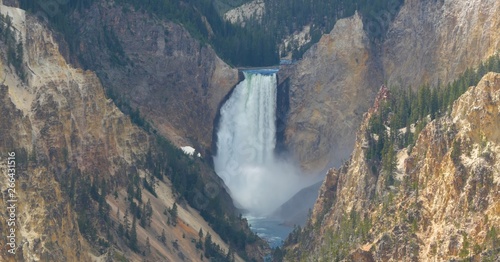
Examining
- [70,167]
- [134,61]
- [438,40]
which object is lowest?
[70,167]

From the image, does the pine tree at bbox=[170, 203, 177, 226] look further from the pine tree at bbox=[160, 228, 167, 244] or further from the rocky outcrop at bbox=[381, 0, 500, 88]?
the rocky outcrop at bbox=[381, 0, 500, 88]

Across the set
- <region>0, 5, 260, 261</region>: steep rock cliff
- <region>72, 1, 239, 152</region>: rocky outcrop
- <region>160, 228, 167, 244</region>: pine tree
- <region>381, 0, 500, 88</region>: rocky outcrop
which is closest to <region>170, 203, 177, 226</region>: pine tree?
<region>0, 5, 260, 261</region>: steep rock cliff

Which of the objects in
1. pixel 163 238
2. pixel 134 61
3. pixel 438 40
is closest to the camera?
pixel 163 238

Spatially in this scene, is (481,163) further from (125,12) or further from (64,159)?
(125,12)

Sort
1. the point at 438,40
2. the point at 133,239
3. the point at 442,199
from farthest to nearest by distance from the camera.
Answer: the point at 438,40 → the point at 133,239 → the point at 442,199

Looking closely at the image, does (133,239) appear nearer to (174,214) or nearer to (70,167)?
(70,167)

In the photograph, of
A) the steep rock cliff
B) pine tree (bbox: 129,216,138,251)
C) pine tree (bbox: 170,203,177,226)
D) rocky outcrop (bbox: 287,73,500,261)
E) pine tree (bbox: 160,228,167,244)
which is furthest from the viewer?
pine tree (bbox: 170,203,177,226)

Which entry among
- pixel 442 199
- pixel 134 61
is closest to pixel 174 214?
pixel 134 61

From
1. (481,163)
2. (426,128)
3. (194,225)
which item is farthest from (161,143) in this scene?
(481,163)

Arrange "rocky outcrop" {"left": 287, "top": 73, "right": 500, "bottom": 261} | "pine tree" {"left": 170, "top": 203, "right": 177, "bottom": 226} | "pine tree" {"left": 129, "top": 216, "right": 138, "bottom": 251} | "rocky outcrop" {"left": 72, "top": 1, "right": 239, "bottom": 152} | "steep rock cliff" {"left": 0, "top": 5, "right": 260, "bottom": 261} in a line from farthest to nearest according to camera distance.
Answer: "rocky outcrop" {"left": 72, "top": 1, "right": 239, "bottom": 152} < "pine tree" {"left": 170, "top": 203, "right": 177, "bottom": 226} < "pine tree" {"left": 129, "top": 216, "right": 138, "bottom": 251} < "steep rock cliff" {"left": 0, "top": 5, "right": 260, "bottom": 261} < "rocky outcrop" {"left": 287, "top": 73, "right": 500, "bottom": 261}
